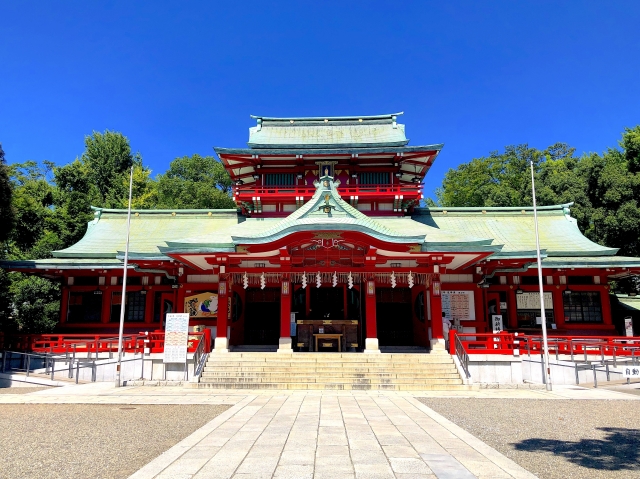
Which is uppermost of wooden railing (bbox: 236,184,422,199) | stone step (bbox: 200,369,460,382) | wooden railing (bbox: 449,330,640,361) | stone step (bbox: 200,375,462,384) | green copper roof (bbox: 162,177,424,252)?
wooden railing (bbox: 236,184,422,199)

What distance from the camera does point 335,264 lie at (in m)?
18.7

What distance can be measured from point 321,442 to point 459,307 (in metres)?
14.4

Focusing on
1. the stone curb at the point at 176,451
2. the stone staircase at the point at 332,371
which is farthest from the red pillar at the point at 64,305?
the stone curb at the point at 176,451

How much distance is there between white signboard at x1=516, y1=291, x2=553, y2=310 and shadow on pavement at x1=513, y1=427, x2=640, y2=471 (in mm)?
13358

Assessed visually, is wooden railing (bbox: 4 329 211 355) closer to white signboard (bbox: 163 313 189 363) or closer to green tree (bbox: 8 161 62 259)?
white signboard (bbox: 163 313 189 363)

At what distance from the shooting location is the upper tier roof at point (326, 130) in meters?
26.8

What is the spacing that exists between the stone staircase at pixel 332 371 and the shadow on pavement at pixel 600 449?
729cm

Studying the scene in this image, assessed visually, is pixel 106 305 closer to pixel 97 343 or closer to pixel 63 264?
pixel 63 264

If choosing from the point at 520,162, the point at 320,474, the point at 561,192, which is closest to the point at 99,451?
the point at 320,474

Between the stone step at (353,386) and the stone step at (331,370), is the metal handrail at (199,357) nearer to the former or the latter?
the stone step at (331,370)

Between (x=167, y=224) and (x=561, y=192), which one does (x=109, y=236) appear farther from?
(x=561, y=192)

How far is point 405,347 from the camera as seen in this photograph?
20469 mm

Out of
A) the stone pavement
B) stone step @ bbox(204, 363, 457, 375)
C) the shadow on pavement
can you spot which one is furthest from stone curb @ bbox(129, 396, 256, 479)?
stone step @ bbox(204, 363, 457, 375)

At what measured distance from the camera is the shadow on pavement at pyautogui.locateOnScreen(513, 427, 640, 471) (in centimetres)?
674
